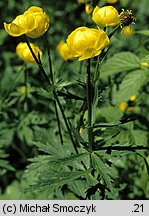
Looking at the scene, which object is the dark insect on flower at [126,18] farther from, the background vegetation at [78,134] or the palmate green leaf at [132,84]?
the palmate green leaf at [132,84]

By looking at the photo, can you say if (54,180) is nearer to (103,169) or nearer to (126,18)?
(103,169)

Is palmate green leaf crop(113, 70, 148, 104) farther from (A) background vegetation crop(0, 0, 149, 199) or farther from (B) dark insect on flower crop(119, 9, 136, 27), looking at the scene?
(B) dark insect on flower crop(119, 9, 136, 27)

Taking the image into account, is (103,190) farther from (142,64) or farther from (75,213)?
(142,64)

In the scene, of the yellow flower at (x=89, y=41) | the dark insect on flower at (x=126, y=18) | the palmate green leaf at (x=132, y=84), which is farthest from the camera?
the palmate green leaf at (x=132, y=84)

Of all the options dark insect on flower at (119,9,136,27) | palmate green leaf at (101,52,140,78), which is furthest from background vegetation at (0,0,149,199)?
dark insect on flower at (119,9,136,27)

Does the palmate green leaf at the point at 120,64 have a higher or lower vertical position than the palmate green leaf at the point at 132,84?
higher

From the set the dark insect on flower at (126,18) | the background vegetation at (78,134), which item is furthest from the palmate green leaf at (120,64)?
the dark insect on flower at (126,18)

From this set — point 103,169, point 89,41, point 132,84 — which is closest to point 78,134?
point 103,169

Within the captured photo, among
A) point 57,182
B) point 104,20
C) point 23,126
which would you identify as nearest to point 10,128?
point 23,126
